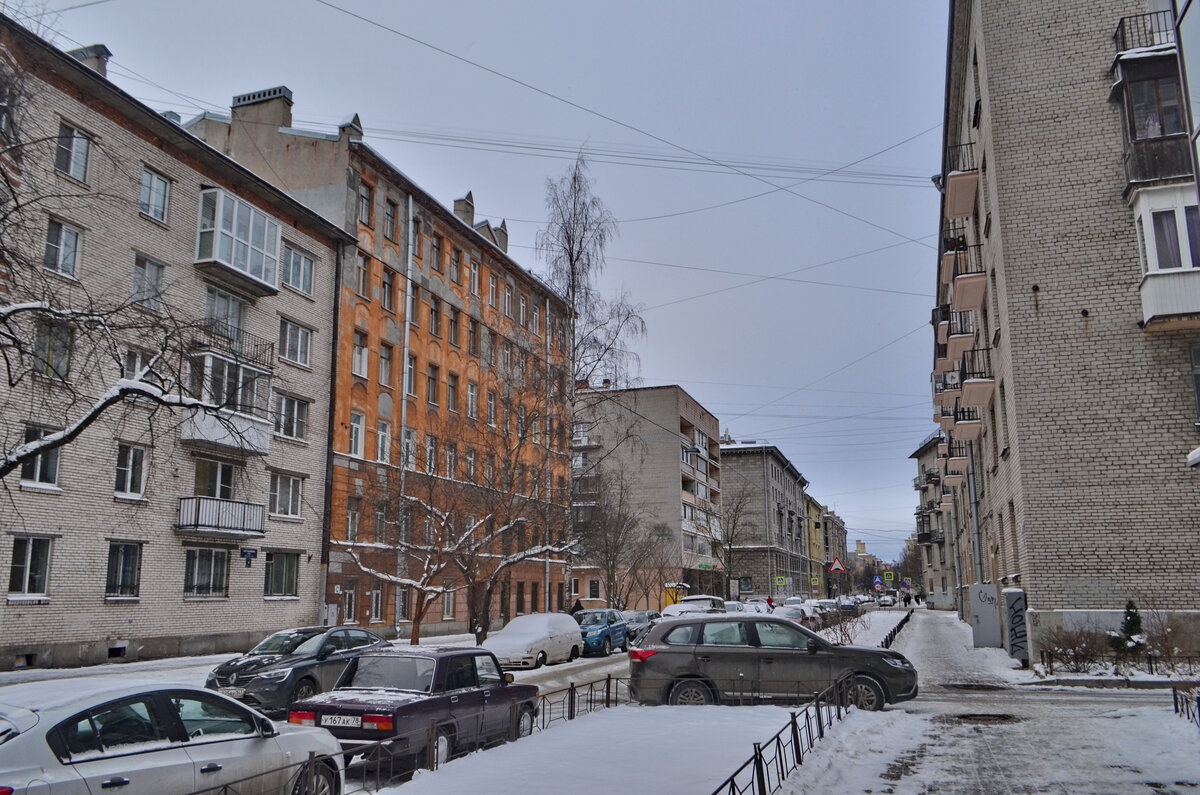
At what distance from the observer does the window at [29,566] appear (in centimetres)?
2159

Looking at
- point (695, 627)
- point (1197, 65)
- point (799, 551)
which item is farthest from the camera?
point (799, 551)

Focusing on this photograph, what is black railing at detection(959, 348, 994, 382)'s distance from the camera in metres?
26.2

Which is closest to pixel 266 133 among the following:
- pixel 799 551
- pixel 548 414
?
pixel 548 414

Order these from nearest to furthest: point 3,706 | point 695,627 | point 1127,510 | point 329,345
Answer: point 3,706 < point 695,627 < point 1127,510 < point 329,345

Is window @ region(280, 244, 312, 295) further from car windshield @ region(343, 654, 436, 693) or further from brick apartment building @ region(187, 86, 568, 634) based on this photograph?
car windshield @ region(343, 654, 436, 693)

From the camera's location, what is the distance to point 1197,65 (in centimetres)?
928

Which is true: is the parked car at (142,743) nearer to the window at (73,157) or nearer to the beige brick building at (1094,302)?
the beige brick building at (1094,302)

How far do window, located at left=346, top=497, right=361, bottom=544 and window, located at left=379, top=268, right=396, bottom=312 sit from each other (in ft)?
27.0

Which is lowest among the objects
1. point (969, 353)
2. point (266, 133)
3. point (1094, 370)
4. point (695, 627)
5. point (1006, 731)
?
point (1006, 731)

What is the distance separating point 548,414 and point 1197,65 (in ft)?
75.0

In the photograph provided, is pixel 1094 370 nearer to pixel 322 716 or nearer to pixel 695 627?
pixel 695 627

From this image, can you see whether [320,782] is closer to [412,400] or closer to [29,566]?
[29,566]

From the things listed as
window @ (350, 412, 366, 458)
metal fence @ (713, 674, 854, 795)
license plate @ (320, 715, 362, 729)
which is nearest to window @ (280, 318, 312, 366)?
window @ (350, 412, 366, 458)

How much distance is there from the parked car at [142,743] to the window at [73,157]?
66.1 feet
